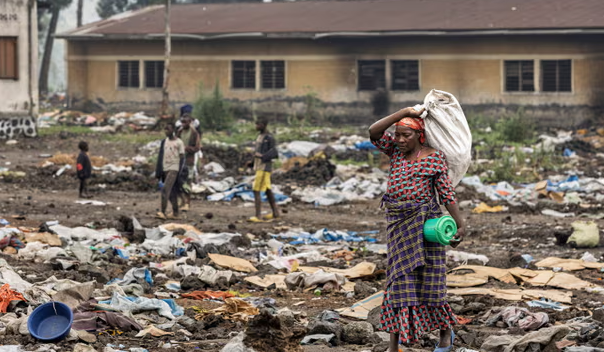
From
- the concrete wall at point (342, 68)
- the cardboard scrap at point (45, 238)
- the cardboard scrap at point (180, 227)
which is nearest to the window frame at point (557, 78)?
the concrete wall at point (342, 68)

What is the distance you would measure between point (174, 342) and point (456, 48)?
2304cm

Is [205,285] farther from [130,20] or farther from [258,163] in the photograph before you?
[130,20]

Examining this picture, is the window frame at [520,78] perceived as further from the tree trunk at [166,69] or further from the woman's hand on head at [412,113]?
the woman's hand on head at [412,113]

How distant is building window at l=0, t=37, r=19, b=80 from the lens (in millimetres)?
23828

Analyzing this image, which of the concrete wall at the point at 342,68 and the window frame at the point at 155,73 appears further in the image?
the window frame at the point at 155,73

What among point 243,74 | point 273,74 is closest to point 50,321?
point 273,74

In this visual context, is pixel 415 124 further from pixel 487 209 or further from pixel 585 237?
pixel 487 209

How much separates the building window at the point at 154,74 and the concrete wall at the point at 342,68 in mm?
253

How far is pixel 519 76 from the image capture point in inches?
1102

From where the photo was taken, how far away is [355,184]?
1716 cm

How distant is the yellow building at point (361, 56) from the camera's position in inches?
1085

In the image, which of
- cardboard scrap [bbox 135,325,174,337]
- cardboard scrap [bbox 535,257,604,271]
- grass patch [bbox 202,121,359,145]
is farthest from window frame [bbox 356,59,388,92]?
cardboard scrap [bbox 135,325,174,337]

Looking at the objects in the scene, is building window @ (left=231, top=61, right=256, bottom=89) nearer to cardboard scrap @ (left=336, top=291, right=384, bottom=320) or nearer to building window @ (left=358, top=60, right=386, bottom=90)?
building window @ (left=358, top=60, right=386, bottom=90)

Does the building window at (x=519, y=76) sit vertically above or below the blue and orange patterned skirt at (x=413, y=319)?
above
